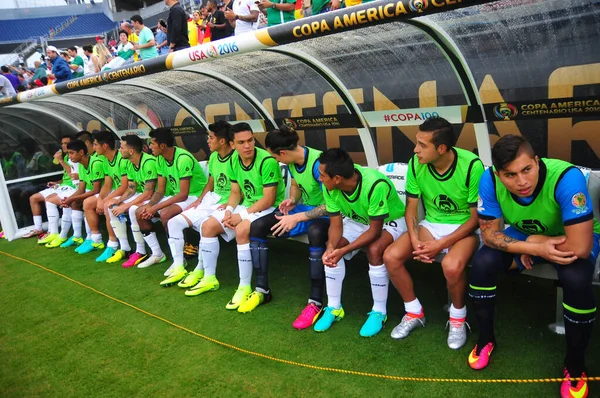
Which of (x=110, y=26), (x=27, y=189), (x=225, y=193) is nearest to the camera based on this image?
(x=225, y=193)

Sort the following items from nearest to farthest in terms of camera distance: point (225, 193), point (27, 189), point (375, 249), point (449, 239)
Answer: point (449, 239)
point (375, 249)
point (225, 193)
point (27, 189)

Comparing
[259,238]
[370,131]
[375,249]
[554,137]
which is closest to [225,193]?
[259,238]

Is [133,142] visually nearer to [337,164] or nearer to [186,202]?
[186,202]

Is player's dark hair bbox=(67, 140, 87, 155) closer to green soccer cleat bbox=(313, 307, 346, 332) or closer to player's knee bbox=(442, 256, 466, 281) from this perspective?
green soccer cleat bbox=(313, 307, 346, 332)

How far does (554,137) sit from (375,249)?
165cm

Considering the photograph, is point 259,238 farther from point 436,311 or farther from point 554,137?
point 554,137

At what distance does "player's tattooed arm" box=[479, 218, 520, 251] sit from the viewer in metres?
2.72

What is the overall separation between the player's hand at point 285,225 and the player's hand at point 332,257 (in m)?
0.54

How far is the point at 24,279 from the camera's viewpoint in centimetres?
538

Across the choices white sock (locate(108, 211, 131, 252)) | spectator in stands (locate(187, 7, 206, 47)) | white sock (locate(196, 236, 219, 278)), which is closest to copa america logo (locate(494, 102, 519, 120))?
white sock (locate(196, 236, 219, 278))

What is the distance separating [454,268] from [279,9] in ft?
13.6

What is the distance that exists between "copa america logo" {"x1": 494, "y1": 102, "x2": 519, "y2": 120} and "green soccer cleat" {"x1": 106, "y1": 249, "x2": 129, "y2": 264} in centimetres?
446

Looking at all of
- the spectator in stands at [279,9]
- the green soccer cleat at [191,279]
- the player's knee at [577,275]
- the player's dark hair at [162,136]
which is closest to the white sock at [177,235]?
the green soccer cleat at [191,279]

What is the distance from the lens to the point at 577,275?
2396mm
